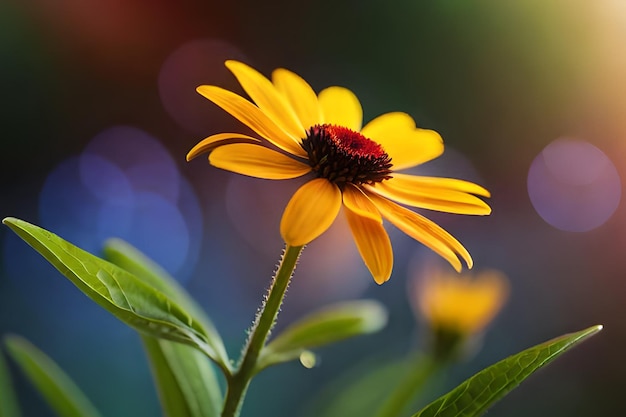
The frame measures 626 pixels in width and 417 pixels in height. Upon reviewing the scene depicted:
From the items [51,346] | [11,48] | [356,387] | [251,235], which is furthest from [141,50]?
[356,387]

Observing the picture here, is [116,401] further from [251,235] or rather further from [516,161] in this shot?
[516,161]

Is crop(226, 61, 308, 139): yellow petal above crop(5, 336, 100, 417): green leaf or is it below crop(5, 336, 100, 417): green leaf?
above

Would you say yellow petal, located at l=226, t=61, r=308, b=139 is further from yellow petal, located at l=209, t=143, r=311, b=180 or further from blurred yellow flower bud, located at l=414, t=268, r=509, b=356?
blurred yellow flower bud, located at l=414, t=268, r=509, b=356

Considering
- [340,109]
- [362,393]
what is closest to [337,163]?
[340,109]

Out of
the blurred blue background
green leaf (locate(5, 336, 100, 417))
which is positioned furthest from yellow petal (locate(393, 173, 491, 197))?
the blurred blue background

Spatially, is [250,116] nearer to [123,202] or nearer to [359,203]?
[359,203]
